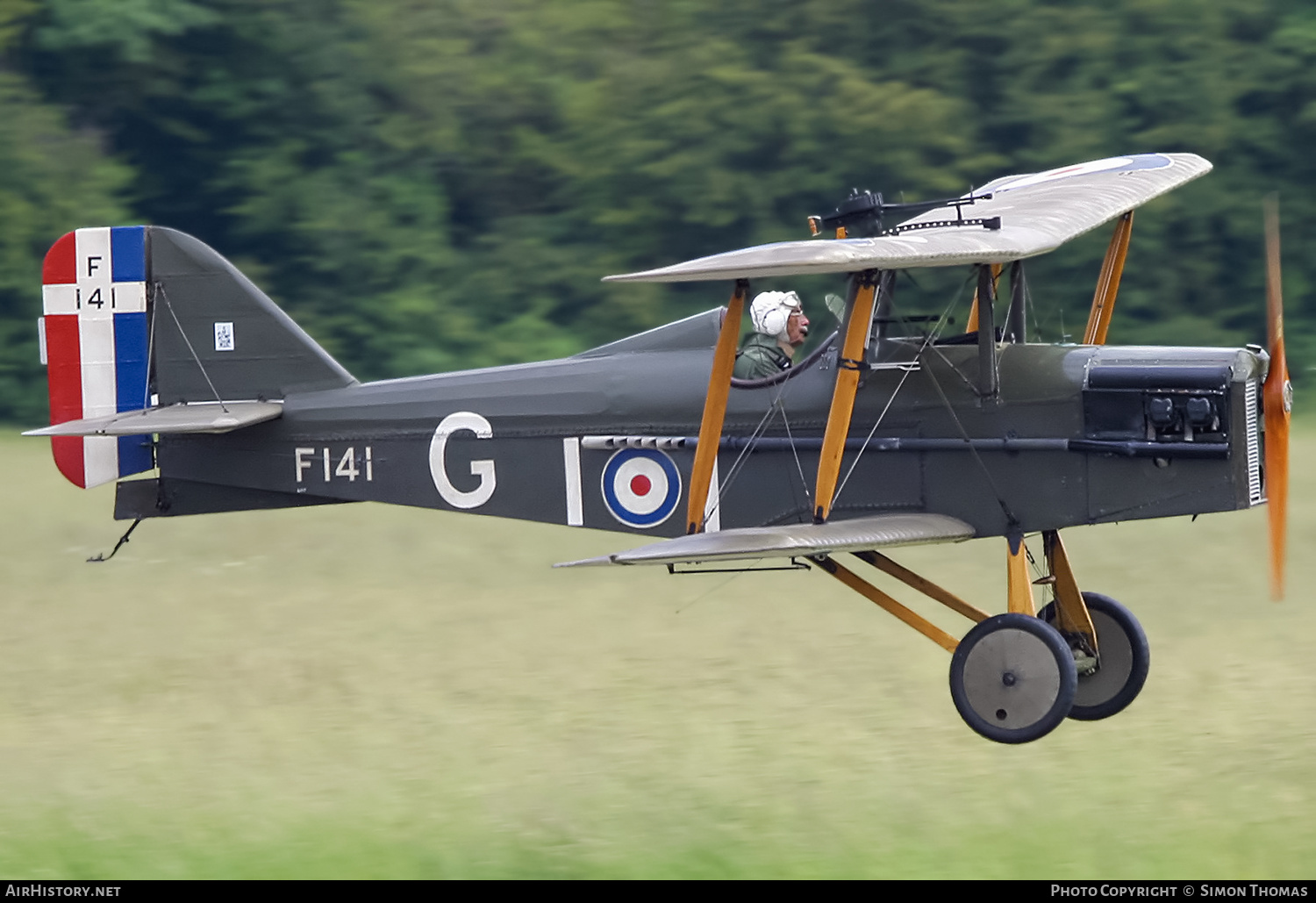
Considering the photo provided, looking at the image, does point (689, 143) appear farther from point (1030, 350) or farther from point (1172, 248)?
point (1030, 350)

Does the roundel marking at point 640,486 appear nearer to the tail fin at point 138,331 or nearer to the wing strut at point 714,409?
the wing strut at point 714,409

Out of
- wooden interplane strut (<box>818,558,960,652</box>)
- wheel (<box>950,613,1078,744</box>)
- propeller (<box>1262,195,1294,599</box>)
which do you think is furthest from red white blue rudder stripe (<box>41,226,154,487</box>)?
propeller (<box>1262,195,1294,599</box>)

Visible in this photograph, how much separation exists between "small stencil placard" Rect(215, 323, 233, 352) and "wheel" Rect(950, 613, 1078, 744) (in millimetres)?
4311

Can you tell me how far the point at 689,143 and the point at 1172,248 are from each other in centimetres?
592

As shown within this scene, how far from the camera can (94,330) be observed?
30.9 ft

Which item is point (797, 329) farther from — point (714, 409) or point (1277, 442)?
point (1277, 442)

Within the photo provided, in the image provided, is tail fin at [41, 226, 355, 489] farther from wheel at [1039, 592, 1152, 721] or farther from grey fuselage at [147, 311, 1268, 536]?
wheel at [1039, 592, 1152, 721]

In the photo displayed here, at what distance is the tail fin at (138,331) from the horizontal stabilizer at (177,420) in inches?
5.5

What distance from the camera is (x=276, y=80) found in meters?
23.0

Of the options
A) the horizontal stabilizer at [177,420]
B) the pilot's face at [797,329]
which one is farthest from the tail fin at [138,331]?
the pilot's face at [797,329]

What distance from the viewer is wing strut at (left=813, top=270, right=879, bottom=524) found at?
730cm

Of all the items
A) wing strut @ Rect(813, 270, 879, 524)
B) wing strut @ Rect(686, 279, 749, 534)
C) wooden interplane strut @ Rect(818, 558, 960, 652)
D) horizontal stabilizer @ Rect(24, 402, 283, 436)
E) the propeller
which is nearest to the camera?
wing strut @ Rect(813, 270, 879, 524)

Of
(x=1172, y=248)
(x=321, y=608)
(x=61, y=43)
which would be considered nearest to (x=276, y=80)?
(x=61, y=43)

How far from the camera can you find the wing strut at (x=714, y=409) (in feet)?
24.8
